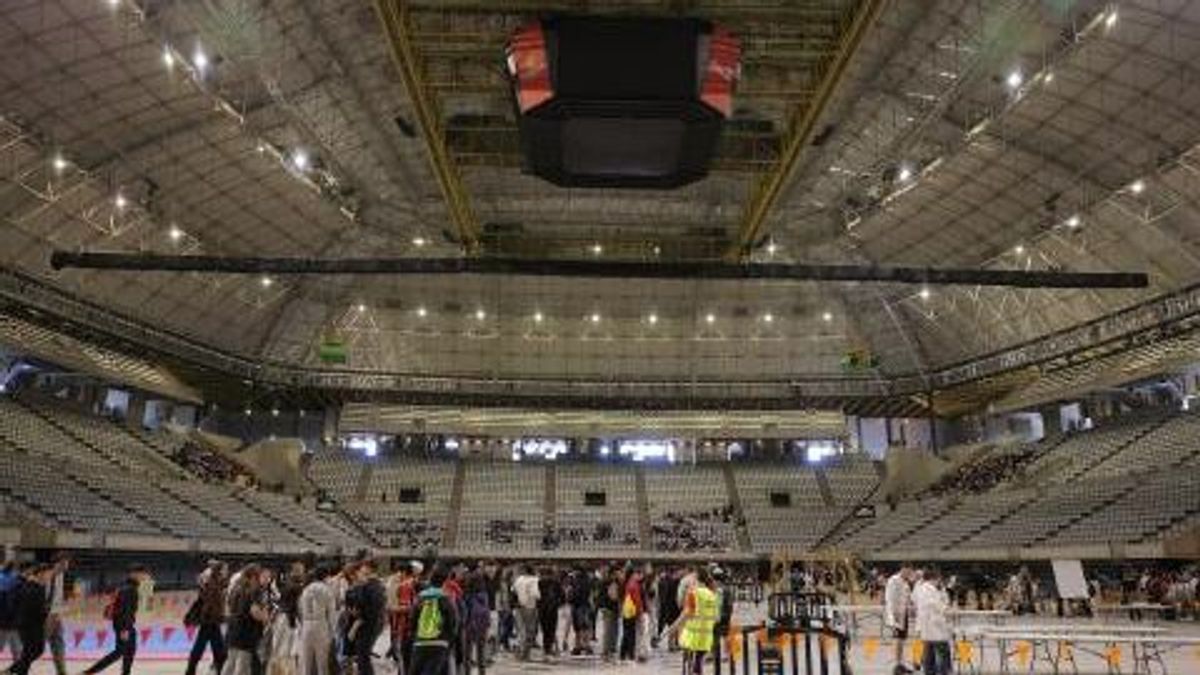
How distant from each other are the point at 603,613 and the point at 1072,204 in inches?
1103

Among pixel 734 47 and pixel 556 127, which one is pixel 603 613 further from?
pixel 734 47

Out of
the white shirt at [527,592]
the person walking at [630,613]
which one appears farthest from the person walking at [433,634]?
the white shirt at [527,592]

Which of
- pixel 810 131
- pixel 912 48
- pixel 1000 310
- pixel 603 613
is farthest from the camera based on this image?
pixel 1000 310

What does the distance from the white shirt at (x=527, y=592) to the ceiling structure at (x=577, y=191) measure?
11.6m

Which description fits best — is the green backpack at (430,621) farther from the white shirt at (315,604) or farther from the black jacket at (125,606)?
the black jacket at (125,606)

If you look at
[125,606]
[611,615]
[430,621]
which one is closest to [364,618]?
[430,621]

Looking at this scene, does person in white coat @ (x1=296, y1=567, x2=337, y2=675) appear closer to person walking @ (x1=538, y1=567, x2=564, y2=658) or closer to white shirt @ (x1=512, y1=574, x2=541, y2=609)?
white shirt @ (x1=512, y1=574, x2=541, y2=609)

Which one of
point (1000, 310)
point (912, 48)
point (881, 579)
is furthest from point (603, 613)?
point (1000, 310)

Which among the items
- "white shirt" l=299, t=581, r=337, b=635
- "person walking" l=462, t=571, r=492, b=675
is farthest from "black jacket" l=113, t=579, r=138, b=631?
"person walking" l=462, t=571, r=492, b=675

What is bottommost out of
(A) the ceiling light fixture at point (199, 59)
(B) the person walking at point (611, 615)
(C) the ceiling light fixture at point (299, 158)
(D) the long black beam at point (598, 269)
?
(B) the person walking at point (611, 615)

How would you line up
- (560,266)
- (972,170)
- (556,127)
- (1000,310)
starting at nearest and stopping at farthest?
(556,127) → (560,266) → (972,170) → (1000,310)

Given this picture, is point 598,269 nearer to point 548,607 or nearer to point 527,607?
point 548,607

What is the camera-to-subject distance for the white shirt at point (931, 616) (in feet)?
45.8

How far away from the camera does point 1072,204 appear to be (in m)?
38.1
